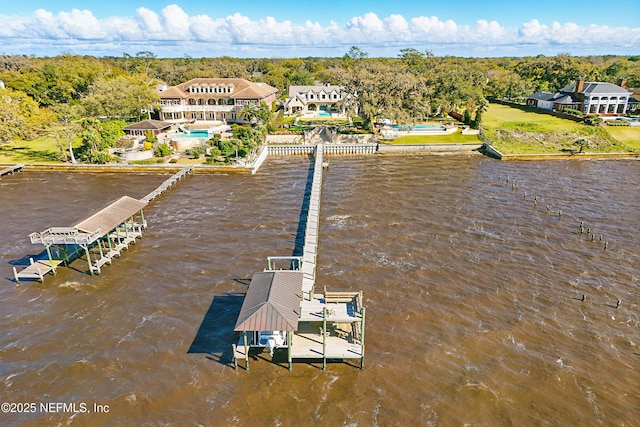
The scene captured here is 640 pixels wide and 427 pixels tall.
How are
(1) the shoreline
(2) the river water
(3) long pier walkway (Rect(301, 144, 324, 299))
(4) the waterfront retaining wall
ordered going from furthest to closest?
(4) the waterfront retaining wall → (1) the shoreline → (3) long pier walkway (Rect(301, 144, 324, 299)) → (2) the river water

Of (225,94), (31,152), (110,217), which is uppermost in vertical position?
(225,94)

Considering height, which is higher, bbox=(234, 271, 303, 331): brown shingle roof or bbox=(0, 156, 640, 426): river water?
bbox=(234, 271, 303, 331): brown shingle roof

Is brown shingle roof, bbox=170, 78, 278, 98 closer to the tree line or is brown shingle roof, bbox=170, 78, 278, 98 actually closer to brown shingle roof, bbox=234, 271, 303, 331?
the tree line

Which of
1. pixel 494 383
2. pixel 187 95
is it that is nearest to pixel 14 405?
pixel 494 383

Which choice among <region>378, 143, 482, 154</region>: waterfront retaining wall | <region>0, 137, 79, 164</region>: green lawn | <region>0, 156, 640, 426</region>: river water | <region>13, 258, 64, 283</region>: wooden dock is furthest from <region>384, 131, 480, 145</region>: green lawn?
<region>0, 137, 79, 164</region>: green lawn

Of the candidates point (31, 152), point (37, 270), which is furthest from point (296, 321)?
point (31, 152)

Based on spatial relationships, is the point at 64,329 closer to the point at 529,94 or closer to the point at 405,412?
the point at 405,412

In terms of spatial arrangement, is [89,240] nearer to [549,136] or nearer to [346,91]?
[346,91]
